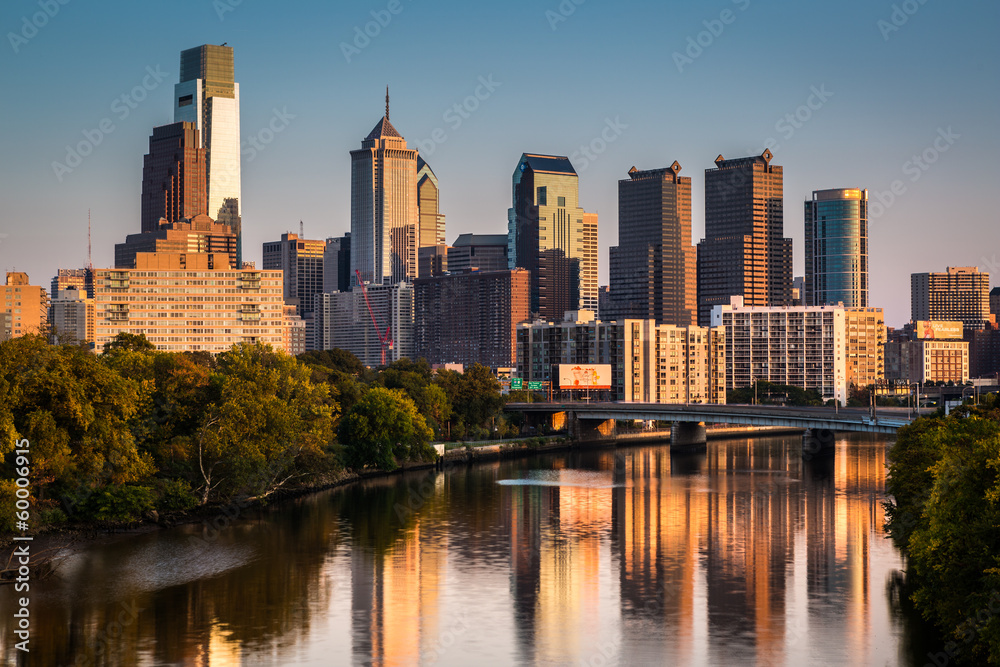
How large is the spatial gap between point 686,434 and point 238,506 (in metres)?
85.4

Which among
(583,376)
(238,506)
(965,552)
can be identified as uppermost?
(583,376)

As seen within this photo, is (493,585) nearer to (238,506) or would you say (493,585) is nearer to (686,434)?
(238,506)

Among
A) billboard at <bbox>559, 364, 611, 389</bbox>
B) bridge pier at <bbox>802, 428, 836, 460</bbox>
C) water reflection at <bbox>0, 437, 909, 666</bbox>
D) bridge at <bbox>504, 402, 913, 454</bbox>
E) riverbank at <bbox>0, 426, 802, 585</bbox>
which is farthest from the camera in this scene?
billboard at <bbox>559, 364, 611, 389</bbox>

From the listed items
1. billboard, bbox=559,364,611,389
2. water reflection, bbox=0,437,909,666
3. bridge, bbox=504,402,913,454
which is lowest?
water reflection, bbox=0,437,909,666

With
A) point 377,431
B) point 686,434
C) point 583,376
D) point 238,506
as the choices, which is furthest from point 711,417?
point 238,506

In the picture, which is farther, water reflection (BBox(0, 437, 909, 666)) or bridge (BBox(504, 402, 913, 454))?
bridge (BBox(504, 402, 913, 454))

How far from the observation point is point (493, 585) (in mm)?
61812

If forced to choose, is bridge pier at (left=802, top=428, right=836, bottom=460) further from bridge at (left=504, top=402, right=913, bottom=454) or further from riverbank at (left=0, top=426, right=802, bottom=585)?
riverbank at (left=0, top=426, right=802, bottom=585)

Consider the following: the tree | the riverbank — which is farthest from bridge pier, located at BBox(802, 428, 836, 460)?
the tree

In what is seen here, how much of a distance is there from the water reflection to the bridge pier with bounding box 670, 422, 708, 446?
55645 millimetres

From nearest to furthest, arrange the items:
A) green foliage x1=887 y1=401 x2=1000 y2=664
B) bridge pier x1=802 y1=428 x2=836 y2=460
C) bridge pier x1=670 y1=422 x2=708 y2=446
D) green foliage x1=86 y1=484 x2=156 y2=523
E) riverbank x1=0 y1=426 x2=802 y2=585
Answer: green foliage x1=887 y1=401 x2=1000 y2=664 → riverbank x1=0 y1=426 x2=802 y2=585 → green foliage x1=86 y1=484 x2=156 y2=523 → bridge pier x1=802 y1=428 x2=836 y2=460 → bridge pier x1=670 y1=422 x2=708 y2=446

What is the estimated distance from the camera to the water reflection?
48.5m

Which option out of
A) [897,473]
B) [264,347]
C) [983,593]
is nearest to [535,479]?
[264,347]

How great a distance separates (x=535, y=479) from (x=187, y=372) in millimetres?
43359
